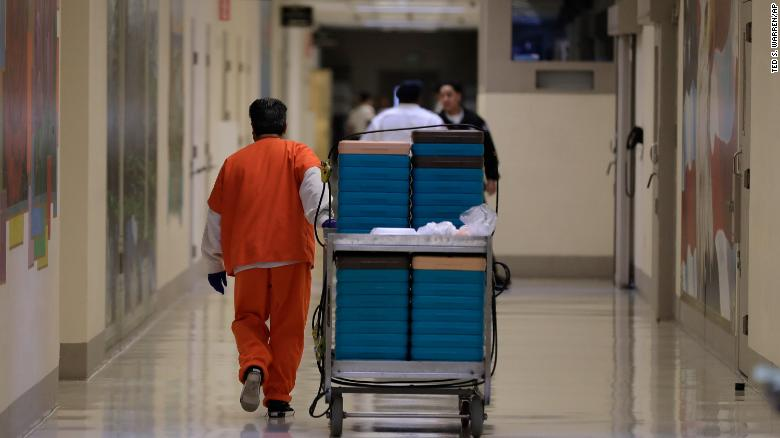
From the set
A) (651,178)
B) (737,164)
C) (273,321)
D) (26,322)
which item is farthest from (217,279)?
(651,178)

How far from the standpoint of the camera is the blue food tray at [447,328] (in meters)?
5.82

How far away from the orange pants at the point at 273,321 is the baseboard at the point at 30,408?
34.0 inches

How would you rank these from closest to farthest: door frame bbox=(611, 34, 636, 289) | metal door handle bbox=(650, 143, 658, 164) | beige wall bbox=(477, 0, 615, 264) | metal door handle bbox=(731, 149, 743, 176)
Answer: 1. metal door handle bbox=(731, 149, 743, 176)
2. metal door handle bbox=(650, 143, 658, 164)
3. door frame bbox=(611, 34, 636, 289)
4. beige wall bbox=(477, 0, 615, 264)

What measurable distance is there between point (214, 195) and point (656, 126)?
16.4 feet

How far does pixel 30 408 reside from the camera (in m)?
6.07

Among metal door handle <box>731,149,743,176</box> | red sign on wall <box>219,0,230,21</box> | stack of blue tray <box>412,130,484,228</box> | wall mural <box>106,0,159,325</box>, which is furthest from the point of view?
red sign on wall <box>219,0,230,21</box>

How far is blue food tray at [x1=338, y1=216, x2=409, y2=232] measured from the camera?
5980mm

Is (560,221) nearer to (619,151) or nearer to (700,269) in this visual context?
(619,151)

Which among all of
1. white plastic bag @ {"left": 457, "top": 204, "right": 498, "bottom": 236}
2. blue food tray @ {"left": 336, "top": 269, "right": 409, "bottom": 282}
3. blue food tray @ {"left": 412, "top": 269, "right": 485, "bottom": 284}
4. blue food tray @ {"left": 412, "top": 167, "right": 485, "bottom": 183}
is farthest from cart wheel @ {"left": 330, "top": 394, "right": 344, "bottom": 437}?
blue food tray @ {"left": 412, "top": 167, "right": 485, "bottom": 183}

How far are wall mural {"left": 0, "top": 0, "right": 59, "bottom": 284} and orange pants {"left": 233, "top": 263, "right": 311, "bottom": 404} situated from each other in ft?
2.95

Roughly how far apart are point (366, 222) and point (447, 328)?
556mm

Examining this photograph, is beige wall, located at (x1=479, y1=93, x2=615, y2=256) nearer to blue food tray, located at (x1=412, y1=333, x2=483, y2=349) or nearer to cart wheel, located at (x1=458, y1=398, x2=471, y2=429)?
cart wheel, located at (x1=458, y1=398, x2=471, y2=429)

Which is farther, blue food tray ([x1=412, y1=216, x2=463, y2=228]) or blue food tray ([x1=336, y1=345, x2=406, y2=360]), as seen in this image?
blue food tray ([x1=412, y1=216, x2=463, y2=228])

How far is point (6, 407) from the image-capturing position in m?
5.62
